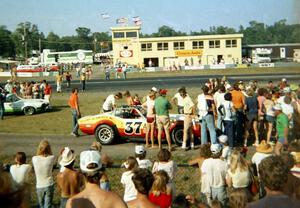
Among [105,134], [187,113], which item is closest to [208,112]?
A: [187,113]

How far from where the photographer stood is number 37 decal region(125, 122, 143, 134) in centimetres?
1300

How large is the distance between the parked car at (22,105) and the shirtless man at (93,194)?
17925 millimetres

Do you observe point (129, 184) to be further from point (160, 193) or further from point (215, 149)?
point (215, 149)

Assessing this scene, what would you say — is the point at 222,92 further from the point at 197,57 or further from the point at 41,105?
the point at 197,57

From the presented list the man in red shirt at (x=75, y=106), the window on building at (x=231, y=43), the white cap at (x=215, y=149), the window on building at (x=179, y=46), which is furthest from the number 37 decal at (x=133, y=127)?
the window on building at (x=231, y=43)

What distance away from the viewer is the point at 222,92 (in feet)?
41.5

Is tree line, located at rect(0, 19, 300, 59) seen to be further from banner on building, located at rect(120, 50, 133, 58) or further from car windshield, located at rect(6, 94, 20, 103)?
car windshield, located at rect(6, 94, 20, 103)

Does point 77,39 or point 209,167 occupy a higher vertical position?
point 77,39

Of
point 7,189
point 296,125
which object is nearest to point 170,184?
point 7,189

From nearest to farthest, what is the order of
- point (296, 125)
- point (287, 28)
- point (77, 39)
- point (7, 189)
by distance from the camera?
point (7, 189) < point (287, 28) < point (296, 125) < point (77, 39)

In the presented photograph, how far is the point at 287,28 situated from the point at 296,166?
5.84 ft

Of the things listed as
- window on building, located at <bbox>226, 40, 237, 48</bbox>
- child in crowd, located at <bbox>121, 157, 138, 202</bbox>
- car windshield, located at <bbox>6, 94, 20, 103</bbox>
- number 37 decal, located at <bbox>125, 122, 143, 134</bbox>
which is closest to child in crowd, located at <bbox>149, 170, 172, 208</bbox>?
child in crowd, located at <bbox>121, 157, 138, 202</bbox>

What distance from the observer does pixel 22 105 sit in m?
21.4

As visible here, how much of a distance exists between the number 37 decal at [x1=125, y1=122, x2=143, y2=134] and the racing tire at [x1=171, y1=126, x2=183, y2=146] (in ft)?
3.27
